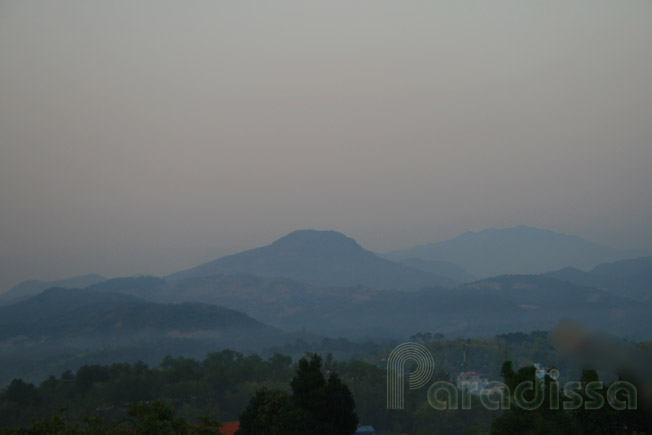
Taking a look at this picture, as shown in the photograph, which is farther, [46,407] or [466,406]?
[46,407]

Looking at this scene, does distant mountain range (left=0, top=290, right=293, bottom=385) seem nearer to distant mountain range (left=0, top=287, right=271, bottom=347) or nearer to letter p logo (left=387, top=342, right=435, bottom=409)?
distant mountain range (left=0, top=287, right=271, bottom=347)

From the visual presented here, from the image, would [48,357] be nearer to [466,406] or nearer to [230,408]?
[230,408]

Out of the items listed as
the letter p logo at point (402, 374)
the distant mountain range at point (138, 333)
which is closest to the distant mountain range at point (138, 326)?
the distant mountain range at point (138, 333)

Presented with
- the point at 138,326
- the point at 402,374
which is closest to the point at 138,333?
the point at 138,326

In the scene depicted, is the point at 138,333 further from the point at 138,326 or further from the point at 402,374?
the point at 402,374

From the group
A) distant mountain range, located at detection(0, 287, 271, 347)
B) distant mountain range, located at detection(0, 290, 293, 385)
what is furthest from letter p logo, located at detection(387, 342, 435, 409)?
distant mountain range, located at detection(0, 287, 271, 347)

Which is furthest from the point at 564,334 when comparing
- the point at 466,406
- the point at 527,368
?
the point at 466,406

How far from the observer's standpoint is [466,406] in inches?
1890

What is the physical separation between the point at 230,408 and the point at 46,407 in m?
15.7

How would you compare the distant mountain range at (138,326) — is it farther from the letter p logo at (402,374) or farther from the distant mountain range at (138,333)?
the letter p logo at (402,374)

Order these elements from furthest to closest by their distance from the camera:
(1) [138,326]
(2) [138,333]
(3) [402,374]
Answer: (1) [138,326]
(2) [138,333]
(3) [402,374]

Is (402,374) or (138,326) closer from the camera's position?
(402,374)

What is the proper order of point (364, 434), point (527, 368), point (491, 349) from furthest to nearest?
point (491, 349) → point (364, 434) → point (527, 368)

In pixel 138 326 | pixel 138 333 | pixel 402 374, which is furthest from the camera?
pixel 138 326
